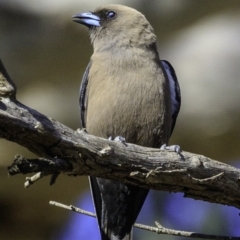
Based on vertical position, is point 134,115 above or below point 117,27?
below

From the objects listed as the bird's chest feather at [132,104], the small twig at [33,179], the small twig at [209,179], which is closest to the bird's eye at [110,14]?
the bird's chest feather at [132,104]

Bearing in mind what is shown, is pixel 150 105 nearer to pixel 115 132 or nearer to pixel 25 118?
pixel 115 132

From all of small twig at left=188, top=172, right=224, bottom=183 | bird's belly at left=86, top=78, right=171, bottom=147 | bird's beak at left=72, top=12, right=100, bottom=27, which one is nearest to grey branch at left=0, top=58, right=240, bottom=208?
small twig at left=188, top=172, right=224, bottom=183

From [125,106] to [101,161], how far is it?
4.00 ft

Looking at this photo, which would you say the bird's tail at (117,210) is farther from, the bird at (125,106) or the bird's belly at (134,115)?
the bird's belly at (134,115)

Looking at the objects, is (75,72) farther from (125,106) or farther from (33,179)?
(33,179)

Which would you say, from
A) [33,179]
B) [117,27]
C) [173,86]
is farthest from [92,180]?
[33,179]

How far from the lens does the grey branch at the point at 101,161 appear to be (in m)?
3.15

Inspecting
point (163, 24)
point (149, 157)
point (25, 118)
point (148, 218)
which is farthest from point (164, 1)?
point (25, 118)

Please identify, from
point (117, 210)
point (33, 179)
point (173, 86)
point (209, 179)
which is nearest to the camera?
point (33, 179)

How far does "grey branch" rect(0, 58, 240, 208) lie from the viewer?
315 cm

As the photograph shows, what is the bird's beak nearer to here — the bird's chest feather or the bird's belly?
the bird's chest feather

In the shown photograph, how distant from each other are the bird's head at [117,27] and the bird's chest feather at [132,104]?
11.0 inches

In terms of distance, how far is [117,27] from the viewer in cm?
524
